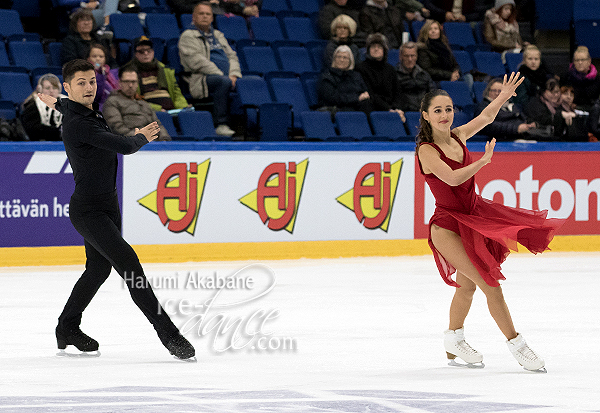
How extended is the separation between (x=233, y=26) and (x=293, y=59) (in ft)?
3.10

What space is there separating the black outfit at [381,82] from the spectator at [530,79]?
5.73ft

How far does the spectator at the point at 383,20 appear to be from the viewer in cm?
1287

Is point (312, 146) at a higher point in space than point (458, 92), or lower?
lower

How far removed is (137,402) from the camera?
411 centimetres

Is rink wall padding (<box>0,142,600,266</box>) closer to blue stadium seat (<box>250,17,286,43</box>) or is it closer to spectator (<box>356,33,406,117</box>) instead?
spectator (<box>356,33,406,117</box>)

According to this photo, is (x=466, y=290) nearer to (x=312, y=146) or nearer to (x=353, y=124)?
(x=312, y=146)

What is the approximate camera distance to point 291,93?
11.5 meters

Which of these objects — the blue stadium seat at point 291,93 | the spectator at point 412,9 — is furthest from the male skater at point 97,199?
the spectator at point 412,9

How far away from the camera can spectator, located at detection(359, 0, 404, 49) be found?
12.9 metres

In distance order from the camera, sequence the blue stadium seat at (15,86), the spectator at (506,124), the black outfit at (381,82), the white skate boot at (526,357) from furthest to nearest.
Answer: the black outfit at (381,82), the spectator at (506,124), the blue stadium seat at (15,86), the white skate boot at (526,357)

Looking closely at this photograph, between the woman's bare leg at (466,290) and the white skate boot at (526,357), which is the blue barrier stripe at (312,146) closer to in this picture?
the woman's bare leg at (466,290)

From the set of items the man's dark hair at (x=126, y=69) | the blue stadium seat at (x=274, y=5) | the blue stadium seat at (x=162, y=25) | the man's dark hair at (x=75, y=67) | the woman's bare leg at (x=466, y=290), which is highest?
the blue stadium seat at (x=274, y=5)

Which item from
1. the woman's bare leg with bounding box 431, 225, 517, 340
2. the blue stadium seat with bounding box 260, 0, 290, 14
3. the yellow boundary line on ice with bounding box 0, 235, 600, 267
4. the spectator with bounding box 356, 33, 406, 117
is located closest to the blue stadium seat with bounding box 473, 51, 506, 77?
the spectator with bounding box 356, 33, 406, 117

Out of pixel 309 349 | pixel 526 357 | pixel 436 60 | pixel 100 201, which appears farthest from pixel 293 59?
pixel 526 357
